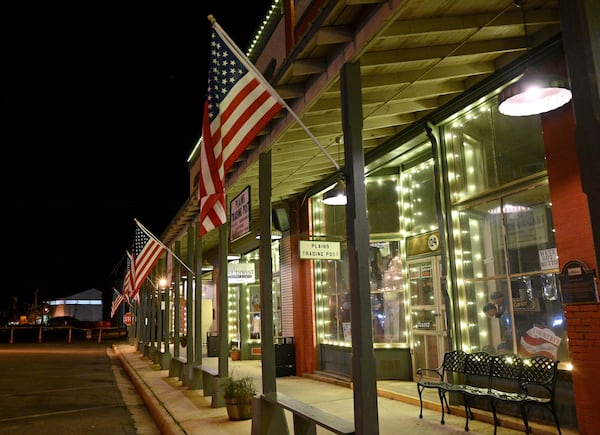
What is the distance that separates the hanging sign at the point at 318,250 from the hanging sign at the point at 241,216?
1460mm

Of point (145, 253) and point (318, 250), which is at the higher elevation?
point (145, 253)

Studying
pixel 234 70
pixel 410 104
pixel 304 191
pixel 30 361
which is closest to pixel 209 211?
pixel 234 70

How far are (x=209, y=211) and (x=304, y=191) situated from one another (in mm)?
6263

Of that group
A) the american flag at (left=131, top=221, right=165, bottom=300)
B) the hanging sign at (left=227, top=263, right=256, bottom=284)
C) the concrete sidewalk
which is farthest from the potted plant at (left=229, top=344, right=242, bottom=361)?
the concrete sidewalk

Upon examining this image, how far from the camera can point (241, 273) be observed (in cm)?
1780

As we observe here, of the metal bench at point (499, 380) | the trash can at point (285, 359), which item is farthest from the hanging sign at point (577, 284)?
the trash can at point (285, 359)

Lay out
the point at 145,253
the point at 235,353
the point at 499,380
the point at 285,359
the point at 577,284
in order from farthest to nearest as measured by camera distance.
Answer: the point at 235,353 → the point at 145,253 → the point at 285,359 → the point at 499,380 → the point at 577,284

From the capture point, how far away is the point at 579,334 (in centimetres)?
594

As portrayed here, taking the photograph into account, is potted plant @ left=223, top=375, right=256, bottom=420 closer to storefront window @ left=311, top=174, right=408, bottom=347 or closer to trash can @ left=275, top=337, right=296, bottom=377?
storefront window @ left=311, top=174, right=408, bottom=347

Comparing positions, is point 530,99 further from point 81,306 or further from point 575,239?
point 81,306

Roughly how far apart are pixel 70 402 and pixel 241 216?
6.94m

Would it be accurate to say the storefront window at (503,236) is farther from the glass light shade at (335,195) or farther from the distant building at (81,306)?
the distant building at (81,306)

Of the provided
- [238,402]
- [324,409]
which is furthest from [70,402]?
[324,409]

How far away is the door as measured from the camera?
9.66m
